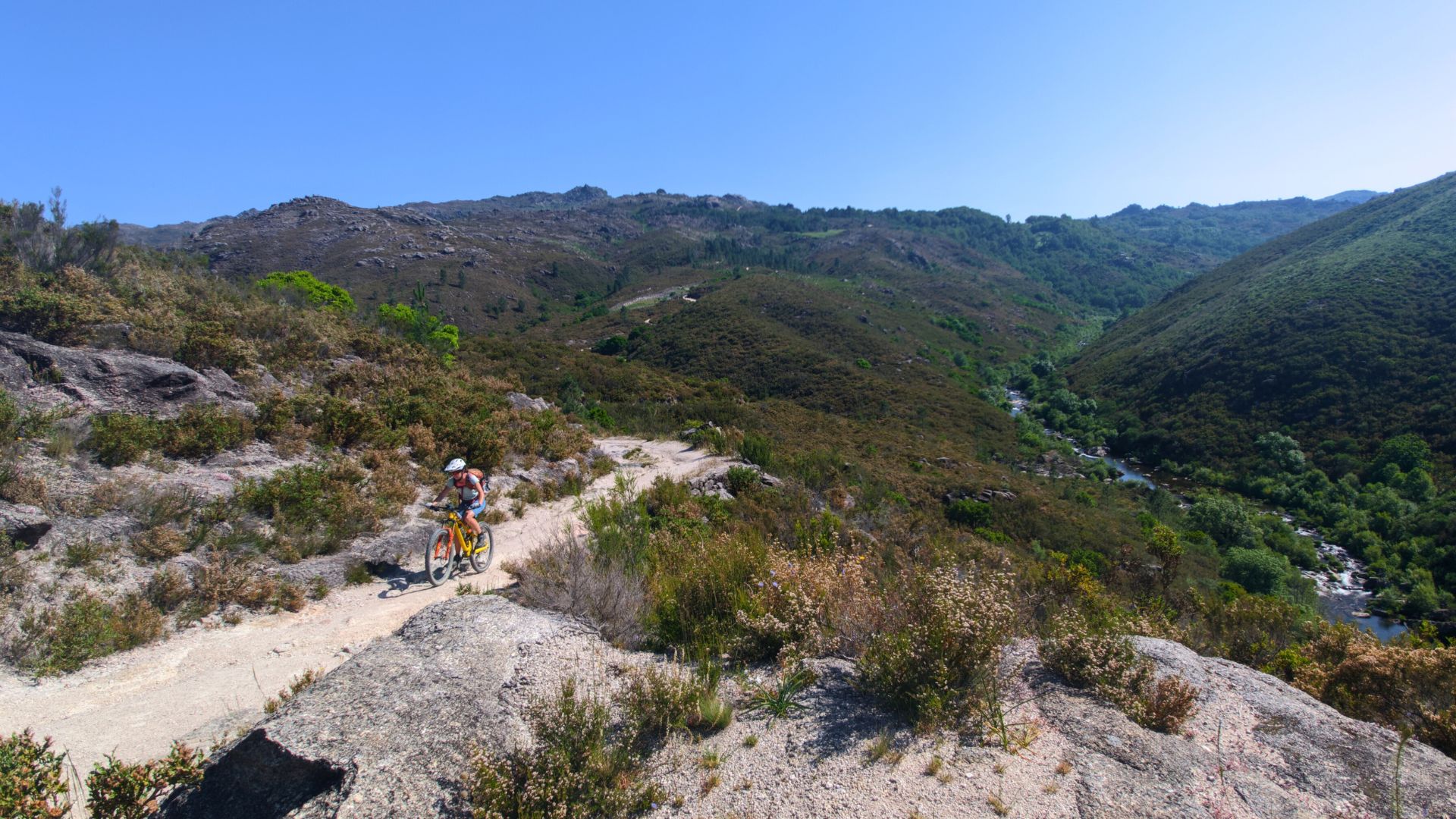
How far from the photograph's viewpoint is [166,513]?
20.7 feet

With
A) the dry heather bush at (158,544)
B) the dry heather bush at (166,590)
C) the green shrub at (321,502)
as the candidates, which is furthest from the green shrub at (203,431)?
the dry heather bush at (166,590)

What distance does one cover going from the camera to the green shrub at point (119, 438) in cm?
700

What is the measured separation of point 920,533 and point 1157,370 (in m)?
74.0

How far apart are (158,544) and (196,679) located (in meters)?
2.14

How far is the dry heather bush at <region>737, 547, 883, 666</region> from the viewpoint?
434 cm

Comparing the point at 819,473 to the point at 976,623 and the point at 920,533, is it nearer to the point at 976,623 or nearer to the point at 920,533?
the point at 920,533

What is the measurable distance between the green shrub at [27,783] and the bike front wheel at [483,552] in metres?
4.73

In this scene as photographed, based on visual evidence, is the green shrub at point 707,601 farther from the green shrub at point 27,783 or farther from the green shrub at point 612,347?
the green shrub at point 612,347

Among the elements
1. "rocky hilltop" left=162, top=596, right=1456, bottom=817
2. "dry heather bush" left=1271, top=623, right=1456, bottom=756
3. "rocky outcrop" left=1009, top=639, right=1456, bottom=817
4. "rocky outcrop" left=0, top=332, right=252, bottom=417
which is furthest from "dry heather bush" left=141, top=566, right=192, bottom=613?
"dry heather bush" left=1271, top=623, right=1456, bottom=756

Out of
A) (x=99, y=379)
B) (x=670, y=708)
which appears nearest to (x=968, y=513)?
(x=670, y=708)

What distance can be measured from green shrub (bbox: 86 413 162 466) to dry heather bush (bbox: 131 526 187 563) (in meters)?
1.76

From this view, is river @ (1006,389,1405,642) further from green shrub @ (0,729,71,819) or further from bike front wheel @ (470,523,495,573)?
green shrub @ (0,729,71,819)

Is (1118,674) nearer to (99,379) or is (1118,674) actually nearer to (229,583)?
(229,583)

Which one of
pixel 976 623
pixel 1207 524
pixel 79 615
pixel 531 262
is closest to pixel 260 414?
pixel 79 615
